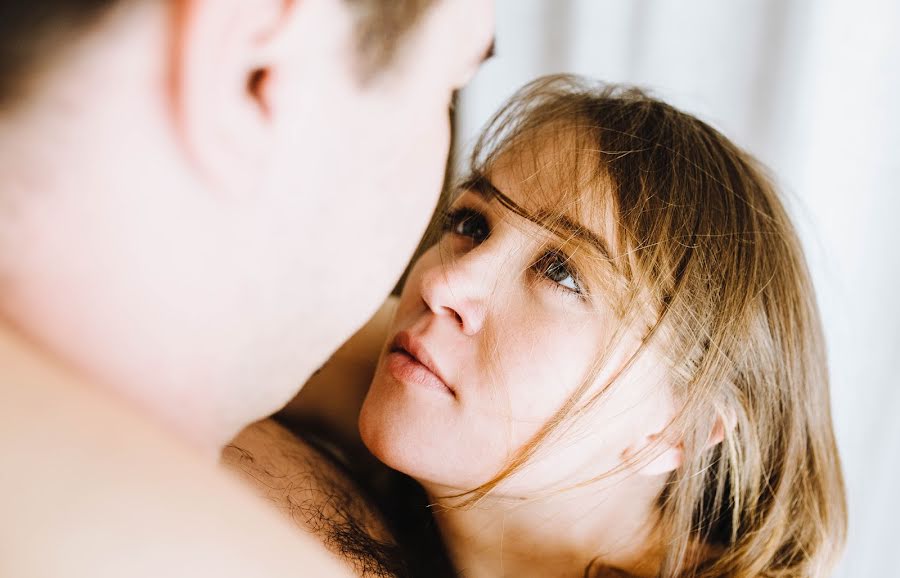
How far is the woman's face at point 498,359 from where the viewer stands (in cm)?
50

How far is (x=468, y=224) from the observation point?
0.58 metres

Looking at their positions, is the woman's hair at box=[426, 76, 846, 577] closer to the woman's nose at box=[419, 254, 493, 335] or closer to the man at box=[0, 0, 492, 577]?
the woman's nose at box=[419, 254, 493, 335]

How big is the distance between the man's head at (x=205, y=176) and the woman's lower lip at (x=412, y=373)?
18cm

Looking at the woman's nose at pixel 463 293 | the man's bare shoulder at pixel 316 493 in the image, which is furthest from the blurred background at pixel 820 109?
the man's bare shoulder at pixel 316 493

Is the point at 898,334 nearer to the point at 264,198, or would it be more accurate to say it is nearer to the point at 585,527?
the point at 585,527

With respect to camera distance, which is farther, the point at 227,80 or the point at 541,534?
the point at 541,534

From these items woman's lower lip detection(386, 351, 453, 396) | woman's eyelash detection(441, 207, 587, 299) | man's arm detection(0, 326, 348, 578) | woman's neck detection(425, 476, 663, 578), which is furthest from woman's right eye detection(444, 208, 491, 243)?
man's arm detection(0, 326, 348, 578)

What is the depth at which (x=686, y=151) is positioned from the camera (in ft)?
1.91

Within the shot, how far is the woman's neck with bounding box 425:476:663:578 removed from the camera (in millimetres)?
622

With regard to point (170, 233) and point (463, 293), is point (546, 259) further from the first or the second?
point (170, 233)

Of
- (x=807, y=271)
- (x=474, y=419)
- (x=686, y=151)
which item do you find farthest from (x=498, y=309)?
(x=807, y=271)

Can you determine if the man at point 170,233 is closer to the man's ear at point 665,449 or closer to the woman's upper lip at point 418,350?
the woman's upper lip at point 418,350

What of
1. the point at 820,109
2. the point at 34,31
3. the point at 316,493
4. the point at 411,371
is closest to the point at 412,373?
the point at 411,371

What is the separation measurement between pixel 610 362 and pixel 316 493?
0.76 feet
